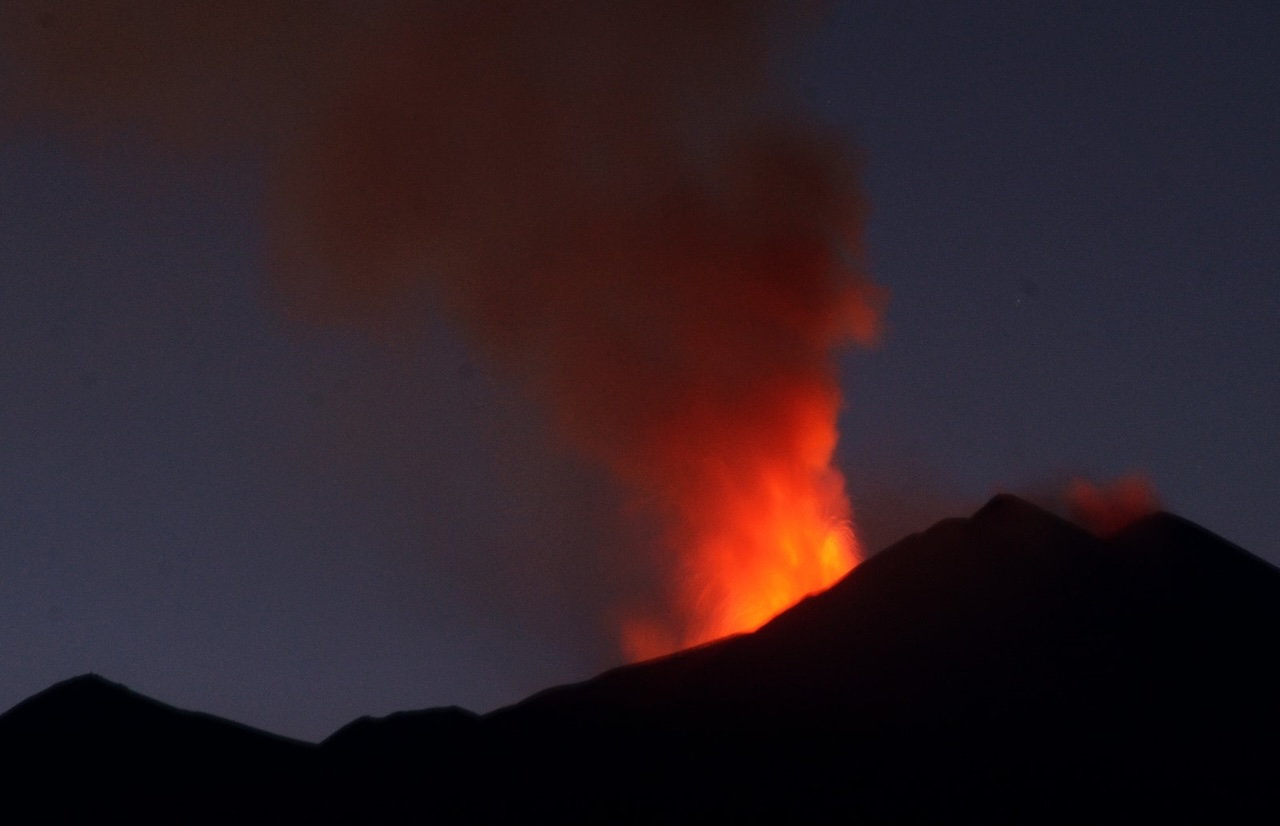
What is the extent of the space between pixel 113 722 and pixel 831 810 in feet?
56.8

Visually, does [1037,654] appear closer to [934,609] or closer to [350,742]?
[934,609]

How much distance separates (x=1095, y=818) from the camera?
2527 centimetres

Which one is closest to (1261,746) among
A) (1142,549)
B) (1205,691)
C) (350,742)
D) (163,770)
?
(1205,691)

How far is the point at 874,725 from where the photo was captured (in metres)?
28.6

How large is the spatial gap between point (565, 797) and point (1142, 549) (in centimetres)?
1406

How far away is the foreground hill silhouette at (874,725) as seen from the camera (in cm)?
2677

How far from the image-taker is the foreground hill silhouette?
26.8m

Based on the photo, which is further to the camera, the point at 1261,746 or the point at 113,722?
the point at 113,722

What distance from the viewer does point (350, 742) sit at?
32.0 m

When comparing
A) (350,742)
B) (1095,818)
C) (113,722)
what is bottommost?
(1095,818)

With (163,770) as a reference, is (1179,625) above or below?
below

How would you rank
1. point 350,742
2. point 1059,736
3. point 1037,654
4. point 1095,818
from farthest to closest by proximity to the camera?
1. point 350,742
2. point 1037,654
3. point 1059,736
4. point 1095,818

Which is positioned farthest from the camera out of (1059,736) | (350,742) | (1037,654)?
(350,742)

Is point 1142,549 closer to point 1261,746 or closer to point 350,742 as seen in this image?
point 1261,746
